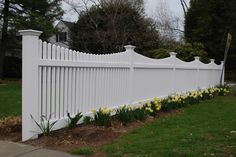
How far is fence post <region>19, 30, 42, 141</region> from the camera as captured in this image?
5770 millimetres

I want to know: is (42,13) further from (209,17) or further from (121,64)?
(121,64)

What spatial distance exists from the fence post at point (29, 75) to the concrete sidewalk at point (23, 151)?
0.38 meters

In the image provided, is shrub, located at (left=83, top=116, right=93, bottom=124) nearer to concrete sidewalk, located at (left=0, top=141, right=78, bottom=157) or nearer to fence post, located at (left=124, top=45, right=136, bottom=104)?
concrete sidewalk, located at (left=0, top=141, right=78, bottom=157)

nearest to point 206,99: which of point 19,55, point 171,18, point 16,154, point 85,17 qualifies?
point 16,154

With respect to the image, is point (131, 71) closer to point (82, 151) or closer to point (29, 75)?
point (29, 75)

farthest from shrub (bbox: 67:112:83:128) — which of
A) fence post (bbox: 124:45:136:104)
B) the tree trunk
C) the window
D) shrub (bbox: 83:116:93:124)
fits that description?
the window

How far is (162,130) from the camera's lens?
6.96m

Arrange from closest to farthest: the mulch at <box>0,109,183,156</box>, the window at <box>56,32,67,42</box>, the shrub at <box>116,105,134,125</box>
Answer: the mulch at <box>0,109,183,156</box>, the shrub at <box>116,105,134,125</box>, the window at <box>56,32,67,42</box>

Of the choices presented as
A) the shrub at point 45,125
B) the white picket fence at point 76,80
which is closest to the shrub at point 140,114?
the white picket fence at point 76,80

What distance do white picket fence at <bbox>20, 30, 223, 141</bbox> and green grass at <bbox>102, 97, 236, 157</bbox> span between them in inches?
48.0

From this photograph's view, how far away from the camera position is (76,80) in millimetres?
6977

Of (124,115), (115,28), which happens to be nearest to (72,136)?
(124,115)

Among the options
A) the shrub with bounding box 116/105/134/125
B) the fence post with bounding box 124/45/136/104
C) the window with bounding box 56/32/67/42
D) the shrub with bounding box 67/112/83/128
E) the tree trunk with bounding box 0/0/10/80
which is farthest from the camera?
the window with bounding box 56/32/67/42

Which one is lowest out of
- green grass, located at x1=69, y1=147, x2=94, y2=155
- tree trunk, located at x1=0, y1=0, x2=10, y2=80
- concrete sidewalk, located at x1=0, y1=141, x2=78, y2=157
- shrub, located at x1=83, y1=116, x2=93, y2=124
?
concrete sidewalk, located at x1=0, y1=141, x2=78, y2=157
